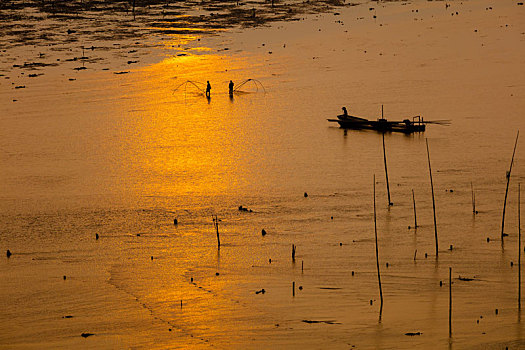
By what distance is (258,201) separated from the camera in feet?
49.3

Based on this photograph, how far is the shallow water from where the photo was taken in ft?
31.1

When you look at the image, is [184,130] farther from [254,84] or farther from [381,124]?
[254,84]

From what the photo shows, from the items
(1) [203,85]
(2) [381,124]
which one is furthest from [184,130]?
(1) [203,85]

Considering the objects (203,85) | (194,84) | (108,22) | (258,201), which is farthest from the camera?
(108,22)

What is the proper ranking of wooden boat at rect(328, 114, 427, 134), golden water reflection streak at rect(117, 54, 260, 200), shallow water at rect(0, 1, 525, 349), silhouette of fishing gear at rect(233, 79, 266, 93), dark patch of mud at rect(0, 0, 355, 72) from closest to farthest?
shallow water at rect(0, 1, 525, 349), golden water reflection streak at rect(117, 54, 260, 200), wooden boat at rect(328, 114, 427, 134), silhouette of fishing gear at rect(233, 79, 266, 93), dark patch of mud at rect(0, 0, 355, 72)

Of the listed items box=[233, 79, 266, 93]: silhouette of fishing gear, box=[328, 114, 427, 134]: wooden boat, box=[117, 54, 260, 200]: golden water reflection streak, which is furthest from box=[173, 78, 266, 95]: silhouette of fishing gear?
box=[328, 114, 427, 134]: wooden boat

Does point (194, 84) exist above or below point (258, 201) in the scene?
above

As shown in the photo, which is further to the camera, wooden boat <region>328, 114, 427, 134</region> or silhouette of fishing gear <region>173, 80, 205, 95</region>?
silhouette of fishing gear <region>173, 80, 205, 95</region>

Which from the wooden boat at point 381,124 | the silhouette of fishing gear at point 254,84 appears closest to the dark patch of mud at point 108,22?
the silhouette of fishing gear at point 254,84

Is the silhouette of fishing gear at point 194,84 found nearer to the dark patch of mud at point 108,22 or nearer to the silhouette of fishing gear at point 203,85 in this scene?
the silhouette of fishing gear at point 203,85

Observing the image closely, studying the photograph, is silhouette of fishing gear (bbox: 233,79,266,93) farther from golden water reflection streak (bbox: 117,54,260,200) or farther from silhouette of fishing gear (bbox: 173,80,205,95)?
silhouette of fishing gear (bbox: 173,80,205,95)

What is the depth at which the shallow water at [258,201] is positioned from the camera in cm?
948

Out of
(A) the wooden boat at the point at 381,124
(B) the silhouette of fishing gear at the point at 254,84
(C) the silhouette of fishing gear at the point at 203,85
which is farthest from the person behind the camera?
(B) the silhouette of fishing gear at the point at 254,84

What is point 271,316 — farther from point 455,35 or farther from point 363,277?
→ point 455,35
